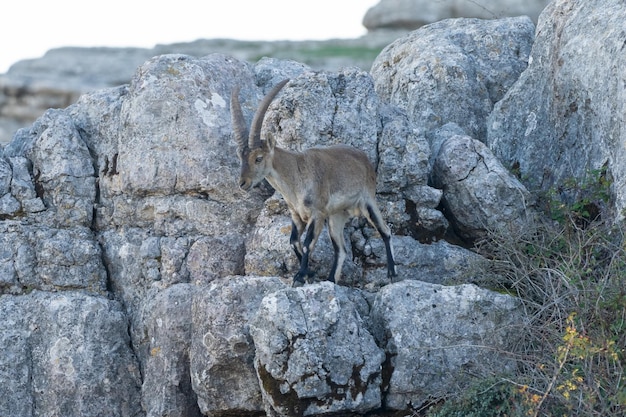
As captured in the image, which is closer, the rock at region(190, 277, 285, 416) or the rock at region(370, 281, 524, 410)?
the rock at region(370, 281, 524, 410)

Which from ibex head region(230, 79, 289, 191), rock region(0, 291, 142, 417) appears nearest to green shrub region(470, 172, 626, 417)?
ibex head region(230, 79, 289, 191)

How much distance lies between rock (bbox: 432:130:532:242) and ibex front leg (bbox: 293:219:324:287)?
89.3 inches

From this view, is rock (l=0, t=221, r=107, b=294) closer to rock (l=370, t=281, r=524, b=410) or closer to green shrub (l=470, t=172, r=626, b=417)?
rock (l=370, t=281, r=524, b=410)

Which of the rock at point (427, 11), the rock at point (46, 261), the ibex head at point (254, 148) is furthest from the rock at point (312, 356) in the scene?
the rock at point (427, 11)

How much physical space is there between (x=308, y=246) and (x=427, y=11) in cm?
4094

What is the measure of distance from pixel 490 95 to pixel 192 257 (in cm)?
630

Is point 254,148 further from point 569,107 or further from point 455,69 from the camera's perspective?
point 455,69

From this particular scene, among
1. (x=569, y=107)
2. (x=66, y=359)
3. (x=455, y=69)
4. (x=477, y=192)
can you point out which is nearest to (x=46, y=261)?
(x=66, y=359)

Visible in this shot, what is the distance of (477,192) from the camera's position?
1420cm

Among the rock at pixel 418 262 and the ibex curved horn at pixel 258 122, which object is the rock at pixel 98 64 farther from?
the ibex curved horn at pixel 258 122

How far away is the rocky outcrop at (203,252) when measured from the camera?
12133 mm

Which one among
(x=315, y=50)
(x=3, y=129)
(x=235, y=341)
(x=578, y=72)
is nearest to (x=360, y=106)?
(x=578, y=72)

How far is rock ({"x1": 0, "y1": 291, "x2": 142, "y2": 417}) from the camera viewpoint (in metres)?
13.2

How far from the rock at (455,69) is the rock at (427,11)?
102ft
